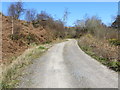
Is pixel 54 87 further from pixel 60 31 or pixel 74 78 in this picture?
pixel 60 31

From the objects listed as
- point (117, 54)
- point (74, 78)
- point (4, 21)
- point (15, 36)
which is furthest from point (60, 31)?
point (74, 78)

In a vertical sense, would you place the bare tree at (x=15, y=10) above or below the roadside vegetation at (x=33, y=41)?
above

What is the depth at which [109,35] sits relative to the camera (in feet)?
66.3

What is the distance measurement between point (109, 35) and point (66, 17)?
3110 cm

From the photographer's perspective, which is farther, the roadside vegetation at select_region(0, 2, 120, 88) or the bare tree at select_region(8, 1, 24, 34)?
the bare tree at select_region(8, 1, 24, 34)

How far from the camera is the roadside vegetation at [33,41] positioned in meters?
7.44

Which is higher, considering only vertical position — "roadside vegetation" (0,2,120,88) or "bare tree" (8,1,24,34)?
"bare tree" (8,1,24,34)

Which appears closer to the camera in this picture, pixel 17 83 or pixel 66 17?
pixel 17 83

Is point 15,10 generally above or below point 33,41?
above

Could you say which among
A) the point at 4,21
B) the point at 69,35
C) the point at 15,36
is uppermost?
the point at 4,21

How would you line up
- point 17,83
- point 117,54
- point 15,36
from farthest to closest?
point 15,36 → point 117,54 → point 17,83

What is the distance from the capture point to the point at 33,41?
21.2 metres

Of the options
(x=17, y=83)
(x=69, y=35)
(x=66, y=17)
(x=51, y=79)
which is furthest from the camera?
(x=69, y=35)

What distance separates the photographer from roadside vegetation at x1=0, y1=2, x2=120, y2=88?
7440mm
